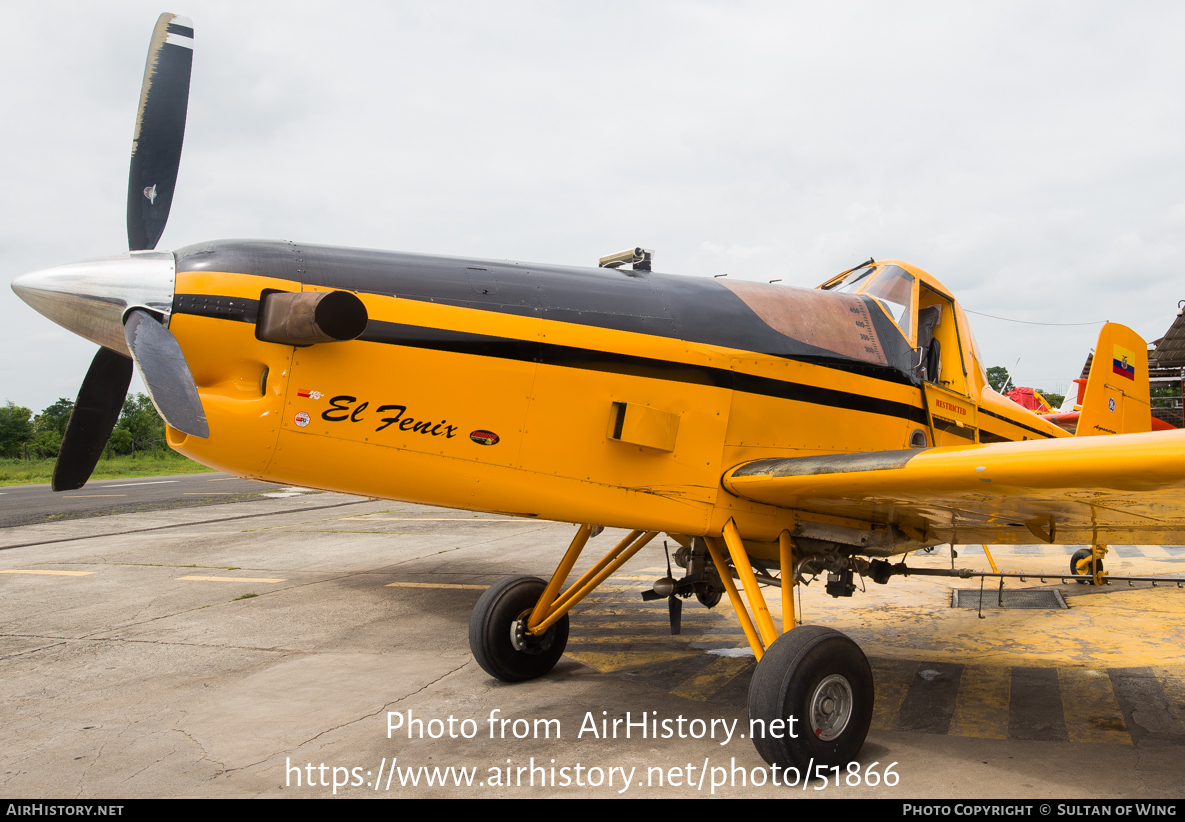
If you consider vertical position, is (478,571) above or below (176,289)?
below

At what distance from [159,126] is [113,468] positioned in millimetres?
38228

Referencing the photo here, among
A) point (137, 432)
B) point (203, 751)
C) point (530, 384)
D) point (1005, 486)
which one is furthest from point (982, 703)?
point (137, 432)

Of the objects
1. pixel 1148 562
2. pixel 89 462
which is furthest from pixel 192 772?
pixel 1148 562

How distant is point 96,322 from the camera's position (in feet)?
10.8

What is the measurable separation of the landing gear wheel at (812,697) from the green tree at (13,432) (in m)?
51.3

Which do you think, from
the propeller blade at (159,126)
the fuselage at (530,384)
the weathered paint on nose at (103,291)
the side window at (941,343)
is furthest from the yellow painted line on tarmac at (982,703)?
the propeller blade at (159,126)

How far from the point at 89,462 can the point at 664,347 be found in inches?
126

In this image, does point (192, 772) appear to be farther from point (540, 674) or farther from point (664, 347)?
point (664, 347)

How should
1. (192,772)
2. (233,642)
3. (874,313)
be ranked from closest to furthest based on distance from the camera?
(192,772), (874,313), (233,642)

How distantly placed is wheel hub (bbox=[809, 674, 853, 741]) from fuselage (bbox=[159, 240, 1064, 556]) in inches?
36.2

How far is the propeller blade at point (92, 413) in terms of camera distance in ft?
13.2

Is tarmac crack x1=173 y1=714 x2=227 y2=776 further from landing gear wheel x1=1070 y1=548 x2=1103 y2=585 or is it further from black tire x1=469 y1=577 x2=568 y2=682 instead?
landing gear wheel x1=1070 y1=548 x2=1103 y2=585

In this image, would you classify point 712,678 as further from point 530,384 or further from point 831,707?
point 530,384

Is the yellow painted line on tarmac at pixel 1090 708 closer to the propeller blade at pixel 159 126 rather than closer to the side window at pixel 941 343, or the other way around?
the side window at pixel 941 343
